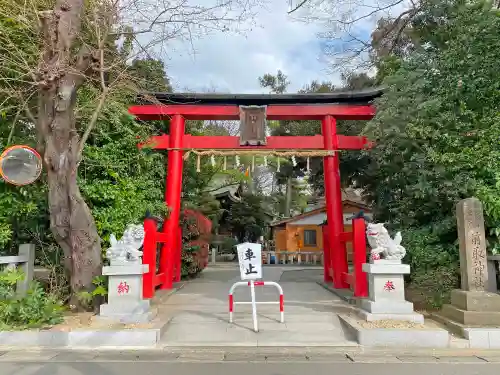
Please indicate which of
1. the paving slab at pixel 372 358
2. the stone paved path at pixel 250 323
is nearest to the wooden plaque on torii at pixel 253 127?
the stone paved path at pixel 250 323

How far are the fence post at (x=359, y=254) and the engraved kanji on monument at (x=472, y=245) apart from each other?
1.77 m

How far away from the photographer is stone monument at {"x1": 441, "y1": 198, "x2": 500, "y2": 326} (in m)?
6.31

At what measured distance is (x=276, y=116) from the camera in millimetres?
10977

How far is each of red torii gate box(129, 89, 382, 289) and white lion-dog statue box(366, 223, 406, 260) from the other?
326 cm

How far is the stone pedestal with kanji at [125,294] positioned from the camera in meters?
6.75

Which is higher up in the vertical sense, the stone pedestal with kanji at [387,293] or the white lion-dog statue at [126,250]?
the white lion-dog statue at [126,250]

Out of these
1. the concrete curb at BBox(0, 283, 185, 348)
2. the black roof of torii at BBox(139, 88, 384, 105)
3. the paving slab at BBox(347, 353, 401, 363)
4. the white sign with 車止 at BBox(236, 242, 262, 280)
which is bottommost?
the paving slab at BBox(347, 353, 401, 363)

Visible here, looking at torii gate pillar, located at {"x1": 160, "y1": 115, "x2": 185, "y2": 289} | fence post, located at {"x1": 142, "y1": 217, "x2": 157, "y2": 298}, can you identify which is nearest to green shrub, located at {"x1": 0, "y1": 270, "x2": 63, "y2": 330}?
fence post, located at {"x1": 142, "y1": 217, "x2": 157, "y2": 298}

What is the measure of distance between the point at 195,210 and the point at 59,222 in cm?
651

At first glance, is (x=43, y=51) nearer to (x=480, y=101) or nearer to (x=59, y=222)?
(x=59, y=222)

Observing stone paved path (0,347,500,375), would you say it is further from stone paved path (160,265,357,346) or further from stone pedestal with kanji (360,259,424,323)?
stone pedestal with kanji (360,259,424,323)

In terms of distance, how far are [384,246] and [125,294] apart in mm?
4584

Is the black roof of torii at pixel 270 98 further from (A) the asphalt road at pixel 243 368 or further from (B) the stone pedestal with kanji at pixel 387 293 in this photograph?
(A) the asphalt road at pixel 243 368

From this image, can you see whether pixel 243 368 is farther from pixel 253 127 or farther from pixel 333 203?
pixel 253 127
